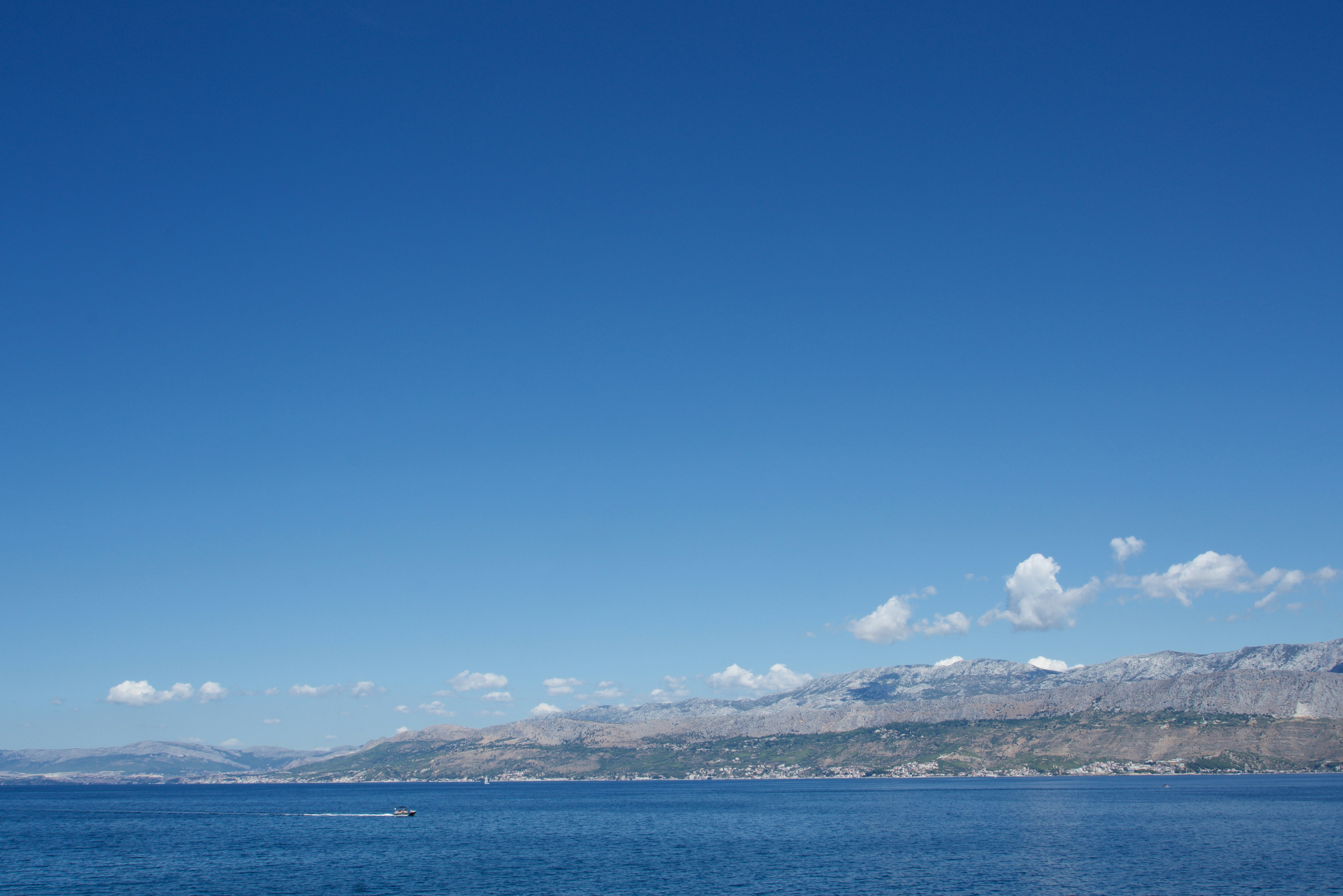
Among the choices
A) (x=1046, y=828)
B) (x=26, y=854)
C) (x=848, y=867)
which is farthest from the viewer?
(x=1046, y=828)

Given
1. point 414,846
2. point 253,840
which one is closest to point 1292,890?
point 414,846

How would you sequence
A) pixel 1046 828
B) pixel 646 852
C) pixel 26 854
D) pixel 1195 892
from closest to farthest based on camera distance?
1. pixel 1195 892
2. pixel 646 852
3. pixel 26 854
4. pixel 1046 828

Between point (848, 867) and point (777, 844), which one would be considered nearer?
point (848, 867)

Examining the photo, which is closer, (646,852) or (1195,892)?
(1195,892)

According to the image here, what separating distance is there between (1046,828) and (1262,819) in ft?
168

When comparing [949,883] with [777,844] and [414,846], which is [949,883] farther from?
[414,846]

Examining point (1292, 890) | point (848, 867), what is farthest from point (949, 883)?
point (1292, 890)

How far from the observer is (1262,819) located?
198 m

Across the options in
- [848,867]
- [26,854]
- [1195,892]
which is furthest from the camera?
[26,854]

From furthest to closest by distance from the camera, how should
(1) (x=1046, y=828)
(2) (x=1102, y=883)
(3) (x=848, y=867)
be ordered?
1. (1) (x=1046, y=828)
2. (3) (x=848, y=867)
3. (2) (x=1102, y=883)

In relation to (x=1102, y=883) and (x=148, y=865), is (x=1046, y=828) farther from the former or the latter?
(x=148, y=865)

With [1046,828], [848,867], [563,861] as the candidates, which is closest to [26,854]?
[563,861]

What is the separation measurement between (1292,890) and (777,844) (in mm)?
81098

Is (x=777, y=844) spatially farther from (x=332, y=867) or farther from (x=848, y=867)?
(x=332, y=867)
